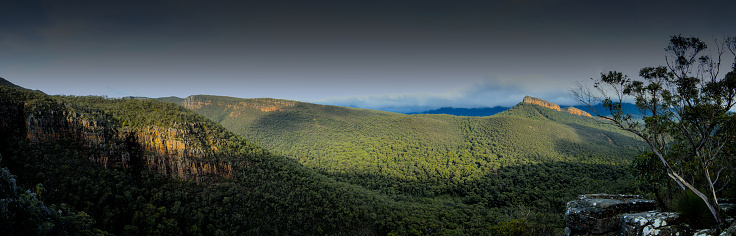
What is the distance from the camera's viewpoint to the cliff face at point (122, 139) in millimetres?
30688

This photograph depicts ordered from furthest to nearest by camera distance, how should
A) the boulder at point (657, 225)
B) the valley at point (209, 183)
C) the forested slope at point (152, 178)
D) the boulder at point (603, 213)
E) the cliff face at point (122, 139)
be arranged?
the cliff face at point (122, 139) < the forested slope at point (152, 178) < the valley at point (209, 183) < the boulder at point (603, 213) < the boulder at point (657, 225)

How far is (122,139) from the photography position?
36438mm

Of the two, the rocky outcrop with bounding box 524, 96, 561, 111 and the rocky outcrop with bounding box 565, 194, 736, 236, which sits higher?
the rocky outcrop with bounding box 524, 96, 561, 111

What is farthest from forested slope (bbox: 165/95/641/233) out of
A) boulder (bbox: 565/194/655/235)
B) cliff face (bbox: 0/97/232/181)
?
cliff face (bbox: 0/97/232/181)

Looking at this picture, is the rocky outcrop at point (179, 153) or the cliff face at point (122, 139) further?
the rocky outcrop at point (179, 153)

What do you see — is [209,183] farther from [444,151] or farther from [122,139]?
[444,151]

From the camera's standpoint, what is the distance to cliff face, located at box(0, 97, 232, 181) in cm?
3069

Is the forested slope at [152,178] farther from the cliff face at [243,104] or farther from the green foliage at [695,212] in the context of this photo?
the cliff face at [243,104]

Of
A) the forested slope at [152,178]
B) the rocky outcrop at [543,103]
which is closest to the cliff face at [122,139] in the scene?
the forested slope at [152,178]

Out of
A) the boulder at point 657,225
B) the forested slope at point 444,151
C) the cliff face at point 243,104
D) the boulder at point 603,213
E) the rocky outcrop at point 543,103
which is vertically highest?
the rocky outcrop at point 543,103

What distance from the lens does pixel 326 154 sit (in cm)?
10144

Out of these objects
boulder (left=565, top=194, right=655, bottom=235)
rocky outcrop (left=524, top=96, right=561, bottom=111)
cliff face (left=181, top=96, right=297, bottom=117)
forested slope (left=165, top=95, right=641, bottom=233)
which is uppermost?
rocky outcrop (left=524, top=96, right=561, bottom=111)

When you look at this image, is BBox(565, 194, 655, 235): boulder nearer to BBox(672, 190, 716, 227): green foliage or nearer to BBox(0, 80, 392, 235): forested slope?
BBox(672, 190, 716, 227): green foliage

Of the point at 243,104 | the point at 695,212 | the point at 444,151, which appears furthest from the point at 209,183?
the point at 243,104
